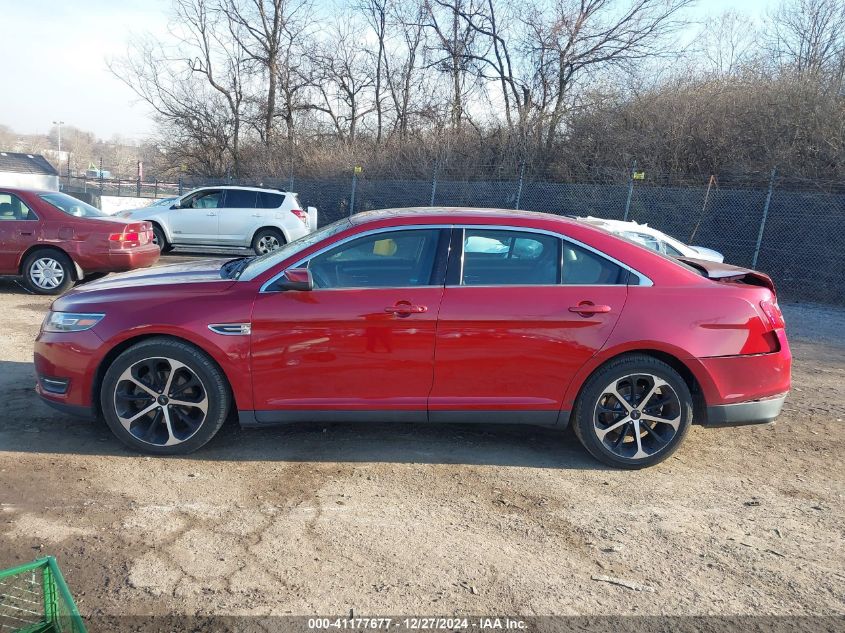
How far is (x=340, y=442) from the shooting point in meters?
4.47

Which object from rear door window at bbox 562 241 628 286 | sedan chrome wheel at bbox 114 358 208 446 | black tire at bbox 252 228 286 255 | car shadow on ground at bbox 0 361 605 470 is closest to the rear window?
black tire at bbox 252 228 286 255

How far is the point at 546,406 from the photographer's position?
→ 4.13m

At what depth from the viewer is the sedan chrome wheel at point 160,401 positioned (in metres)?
4.08

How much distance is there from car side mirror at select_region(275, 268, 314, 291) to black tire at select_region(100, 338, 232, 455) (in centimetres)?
67

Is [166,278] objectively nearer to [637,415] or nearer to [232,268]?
[232,268]

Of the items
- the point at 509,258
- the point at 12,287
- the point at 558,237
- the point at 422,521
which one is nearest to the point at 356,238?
the point at 509,258

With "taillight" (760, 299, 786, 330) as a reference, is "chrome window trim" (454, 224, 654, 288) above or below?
above

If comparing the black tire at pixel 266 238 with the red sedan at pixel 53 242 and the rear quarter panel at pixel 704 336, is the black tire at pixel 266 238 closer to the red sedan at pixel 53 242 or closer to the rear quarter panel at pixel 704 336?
the red sedan at pixel 53 242

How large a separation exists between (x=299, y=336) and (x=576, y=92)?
62.8 feet

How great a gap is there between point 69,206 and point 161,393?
682cm

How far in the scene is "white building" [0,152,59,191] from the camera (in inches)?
1641

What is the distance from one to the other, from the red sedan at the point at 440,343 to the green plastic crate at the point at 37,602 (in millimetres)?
1463

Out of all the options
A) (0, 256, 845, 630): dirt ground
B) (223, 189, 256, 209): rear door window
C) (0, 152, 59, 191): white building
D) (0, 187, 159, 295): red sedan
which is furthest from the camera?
(0, 152, 59, 191): white building

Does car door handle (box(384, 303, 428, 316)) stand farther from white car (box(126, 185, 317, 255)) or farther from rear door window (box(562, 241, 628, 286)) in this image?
white car (box(126, 185, 317, 255))
